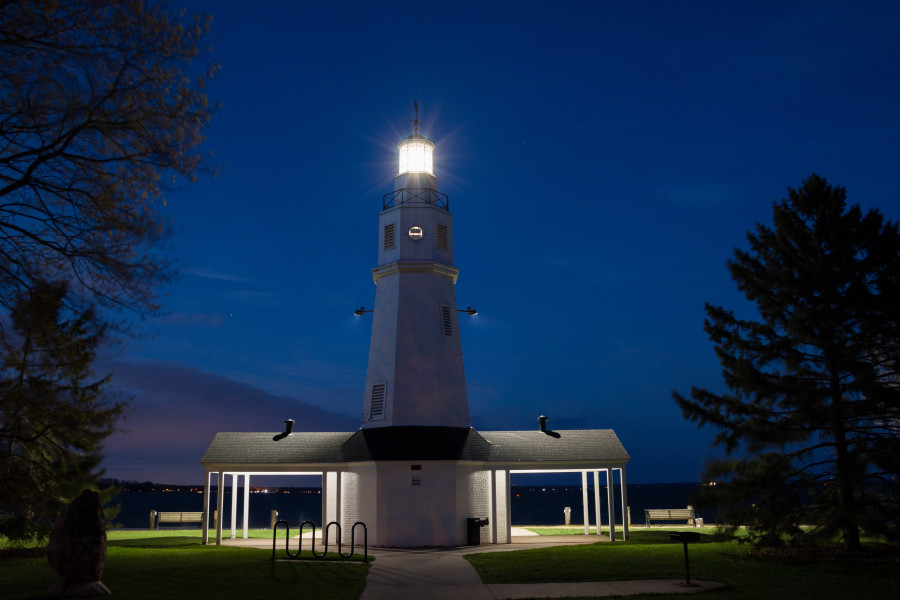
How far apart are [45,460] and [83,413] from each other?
2504mm

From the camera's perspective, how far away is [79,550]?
39.4 feet

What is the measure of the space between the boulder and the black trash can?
1142 centimetres

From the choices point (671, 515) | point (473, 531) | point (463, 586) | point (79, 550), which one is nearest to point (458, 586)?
point (463, 586)

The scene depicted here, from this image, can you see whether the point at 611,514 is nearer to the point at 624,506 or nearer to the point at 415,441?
the point at 624,506

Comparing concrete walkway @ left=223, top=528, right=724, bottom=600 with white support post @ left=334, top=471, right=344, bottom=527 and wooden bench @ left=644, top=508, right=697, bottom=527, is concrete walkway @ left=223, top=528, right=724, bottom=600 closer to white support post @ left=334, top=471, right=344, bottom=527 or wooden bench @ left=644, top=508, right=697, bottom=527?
white support post @ left=334, top=471, right=344, bottom=527

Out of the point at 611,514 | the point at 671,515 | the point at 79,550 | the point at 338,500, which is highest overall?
the point at 338,500

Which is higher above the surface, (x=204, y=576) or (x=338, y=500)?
(x=338, y=500)

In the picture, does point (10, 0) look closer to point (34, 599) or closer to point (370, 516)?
point (34, 599)

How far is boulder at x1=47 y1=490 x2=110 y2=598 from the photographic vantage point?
11828mm

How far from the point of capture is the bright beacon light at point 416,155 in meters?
24.6

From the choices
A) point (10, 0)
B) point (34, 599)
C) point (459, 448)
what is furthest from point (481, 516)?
point (10, 0)

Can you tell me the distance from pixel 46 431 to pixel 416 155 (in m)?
13.8

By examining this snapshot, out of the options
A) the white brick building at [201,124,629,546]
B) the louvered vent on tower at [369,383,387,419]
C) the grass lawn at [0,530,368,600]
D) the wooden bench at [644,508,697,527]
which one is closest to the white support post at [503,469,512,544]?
the white brick building at [201,124,629,546]

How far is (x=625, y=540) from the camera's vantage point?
2236cm
